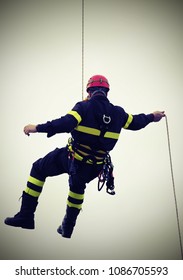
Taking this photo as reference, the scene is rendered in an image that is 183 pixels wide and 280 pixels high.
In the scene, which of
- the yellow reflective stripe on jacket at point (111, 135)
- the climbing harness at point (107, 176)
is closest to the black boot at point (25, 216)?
the climbing harness at point (107, 176)

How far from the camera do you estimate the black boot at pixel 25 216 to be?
3285mm

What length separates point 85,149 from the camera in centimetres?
324

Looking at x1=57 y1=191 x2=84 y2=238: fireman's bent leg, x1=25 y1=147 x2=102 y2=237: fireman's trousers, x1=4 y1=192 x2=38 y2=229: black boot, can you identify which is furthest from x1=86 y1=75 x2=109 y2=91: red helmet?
x1=4 y1=192 x2=38 y2=229: black boot

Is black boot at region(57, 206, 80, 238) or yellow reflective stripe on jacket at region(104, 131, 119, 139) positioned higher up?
yellow reflective stripe on jacket at region(104, 131, 119, 139)

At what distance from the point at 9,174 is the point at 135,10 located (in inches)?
321

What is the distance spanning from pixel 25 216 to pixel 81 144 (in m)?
0.84

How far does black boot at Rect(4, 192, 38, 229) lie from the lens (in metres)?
3.29

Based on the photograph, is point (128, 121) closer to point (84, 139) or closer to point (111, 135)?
point (111, 135)

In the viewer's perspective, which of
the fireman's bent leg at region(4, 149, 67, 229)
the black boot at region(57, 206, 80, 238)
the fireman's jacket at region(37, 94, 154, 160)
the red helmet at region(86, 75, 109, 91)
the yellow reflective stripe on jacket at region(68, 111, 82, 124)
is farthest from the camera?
the black boot at region(57, 206, 80, 238)

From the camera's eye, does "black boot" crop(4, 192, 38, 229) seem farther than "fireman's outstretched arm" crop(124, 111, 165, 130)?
No

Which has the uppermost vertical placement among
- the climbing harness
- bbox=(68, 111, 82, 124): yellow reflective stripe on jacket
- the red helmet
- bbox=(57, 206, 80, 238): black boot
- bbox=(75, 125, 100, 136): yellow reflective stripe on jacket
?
the red helmet

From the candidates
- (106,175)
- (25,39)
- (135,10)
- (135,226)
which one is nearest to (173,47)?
(135,10)

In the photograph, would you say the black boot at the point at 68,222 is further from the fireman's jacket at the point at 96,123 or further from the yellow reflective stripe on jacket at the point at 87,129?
the yellow reflective stripe on jacket at the point at 87,129

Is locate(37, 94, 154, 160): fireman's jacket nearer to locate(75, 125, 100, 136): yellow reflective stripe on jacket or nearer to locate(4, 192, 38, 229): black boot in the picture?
locate(75, 125, 100, 136): yellow reflective stripe on jacket
